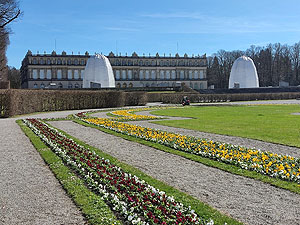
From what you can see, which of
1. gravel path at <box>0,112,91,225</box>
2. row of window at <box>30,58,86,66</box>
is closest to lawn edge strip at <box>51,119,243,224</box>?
gravel path at <box>0,112,91,225</box>

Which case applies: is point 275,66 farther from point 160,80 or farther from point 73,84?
point 73,84

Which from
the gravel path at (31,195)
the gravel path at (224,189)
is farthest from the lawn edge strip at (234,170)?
the gravel path at (31,195)

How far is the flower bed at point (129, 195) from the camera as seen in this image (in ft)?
13.8

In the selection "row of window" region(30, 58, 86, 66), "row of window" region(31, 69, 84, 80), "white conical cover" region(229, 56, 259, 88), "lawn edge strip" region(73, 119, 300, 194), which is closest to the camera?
"lawn edge strip" region(73, 119, 300, 194)

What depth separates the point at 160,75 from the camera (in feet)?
378

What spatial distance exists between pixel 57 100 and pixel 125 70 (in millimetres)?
82048

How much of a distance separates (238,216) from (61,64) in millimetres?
106589

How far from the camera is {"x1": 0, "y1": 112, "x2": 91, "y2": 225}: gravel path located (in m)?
4.38

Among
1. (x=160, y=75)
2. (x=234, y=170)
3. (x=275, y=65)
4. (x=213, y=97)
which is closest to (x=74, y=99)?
(x=213, y=97)

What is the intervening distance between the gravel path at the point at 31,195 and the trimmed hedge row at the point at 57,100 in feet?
46.9

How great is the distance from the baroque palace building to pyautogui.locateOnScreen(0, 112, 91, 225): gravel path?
9840 cm

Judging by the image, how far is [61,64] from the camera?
10581 centimetres

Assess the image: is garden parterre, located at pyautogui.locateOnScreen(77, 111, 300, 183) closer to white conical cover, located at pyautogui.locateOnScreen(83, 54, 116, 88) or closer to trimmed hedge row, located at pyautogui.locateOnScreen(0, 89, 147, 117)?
trimmed hedge row, located at pyautogui.locateOnScreen(0, 89, 147, 117)

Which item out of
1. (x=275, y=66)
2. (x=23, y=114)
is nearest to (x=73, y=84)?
(x=275, y=66)
